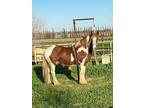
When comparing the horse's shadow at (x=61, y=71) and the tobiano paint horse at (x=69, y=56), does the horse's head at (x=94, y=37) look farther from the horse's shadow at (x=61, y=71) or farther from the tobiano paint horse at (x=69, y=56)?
the horse's shadow at (x=61, y=71)

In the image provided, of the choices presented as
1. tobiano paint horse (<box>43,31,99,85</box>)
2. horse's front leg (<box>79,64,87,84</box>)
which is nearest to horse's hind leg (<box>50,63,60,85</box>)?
tobiano paint horse (<box>43,31,99,85</box>)

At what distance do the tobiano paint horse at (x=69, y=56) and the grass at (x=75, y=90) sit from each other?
0.8 inches

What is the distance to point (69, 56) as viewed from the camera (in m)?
1.84

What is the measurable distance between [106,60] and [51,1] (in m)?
0.35

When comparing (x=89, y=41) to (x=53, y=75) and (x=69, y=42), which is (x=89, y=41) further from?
(x=53, y=75)

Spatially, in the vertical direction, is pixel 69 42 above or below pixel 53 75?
above

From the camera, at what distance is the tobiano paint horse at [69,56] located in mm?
1818

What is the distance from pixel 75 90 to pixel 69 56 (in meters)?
0.15

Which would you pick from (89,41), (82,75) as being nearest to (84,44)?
(89,41)

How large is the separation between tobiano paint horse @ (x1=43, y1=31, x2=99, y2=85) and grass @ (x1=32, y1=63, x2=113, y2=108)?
2cm

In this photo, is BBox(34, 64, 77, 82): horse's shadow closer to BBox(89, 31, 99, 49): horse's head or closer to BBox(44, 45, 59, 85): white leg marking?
BBox(44, 45, 59, 85): white leg marking

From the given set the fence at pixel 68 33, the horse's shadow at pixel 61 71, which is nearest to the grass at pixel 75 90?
the horse's shadow at pixel 61 71

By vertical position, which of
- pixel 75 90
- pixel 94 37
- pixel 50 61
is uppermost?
pixel 94 37
